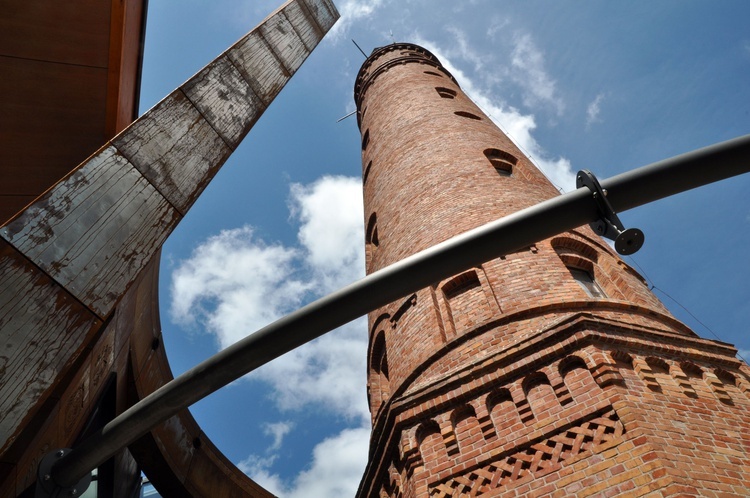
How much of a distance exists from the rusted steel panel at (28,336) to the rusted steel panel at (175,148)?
947 millimetres

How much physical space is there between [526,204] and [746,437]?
15.2ft

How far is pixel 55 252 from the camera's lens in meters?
2.58

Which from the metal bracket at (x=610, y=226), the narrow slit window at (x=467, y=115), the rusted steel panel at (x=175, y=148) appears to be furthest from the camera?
the narrow slit window at (x=467, y=115)

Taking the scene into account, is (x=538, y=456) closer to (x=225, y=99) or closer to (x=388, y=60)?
(x=225, y=99)

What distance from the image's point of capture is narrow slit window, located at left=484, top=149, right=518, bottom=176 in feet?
36.9

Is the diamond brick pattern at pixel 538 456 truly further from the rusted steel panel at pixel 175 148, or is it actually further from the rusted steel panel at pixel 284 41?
the rusted steel panel at pixel 284 41

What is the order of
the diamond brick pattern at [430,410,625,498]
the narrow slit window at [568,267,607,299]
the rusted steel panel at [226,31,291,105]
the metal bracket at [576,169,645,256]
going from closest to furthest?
the metal bracket at [576,169,645,256] → the rusted steel panel at [226,31,291,105] → the diamond brick pattern at [430,410,625,498] → the narrow slit window at [568,267,607,299]

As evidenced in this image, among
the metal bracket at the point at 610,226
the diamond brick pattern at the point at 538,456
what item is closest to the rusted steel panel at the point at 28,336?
the metal bracket at the point at 610,226

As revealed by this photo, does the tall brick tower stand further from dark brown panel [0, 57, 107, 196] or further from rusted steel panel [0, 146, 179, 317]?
dark brown panel [0, 57, 107, 196]

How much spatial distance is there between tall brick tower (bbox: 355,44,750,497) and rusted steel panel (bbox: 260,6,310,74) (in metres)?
3.44

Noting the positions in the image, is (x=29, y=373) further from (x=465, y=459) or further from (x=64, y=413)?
(x=465, y=459)

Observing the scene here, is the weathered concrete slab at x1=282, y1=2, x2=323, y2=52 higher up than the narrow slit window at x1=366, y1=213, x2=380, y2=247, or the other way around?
the narrow slit window at x1=366, y1=213, x2=380, y2=247

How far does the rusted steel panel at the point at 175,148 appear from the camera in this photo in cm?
326

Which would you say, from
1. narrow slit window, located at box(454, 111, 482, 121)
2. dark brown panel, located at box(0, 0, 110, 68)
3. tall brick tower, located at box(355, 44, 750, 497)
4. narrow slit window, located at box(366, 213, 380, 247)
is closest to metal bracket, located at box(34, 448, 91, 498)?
tall brick tower, located at box(355, 44, 750, 497)
